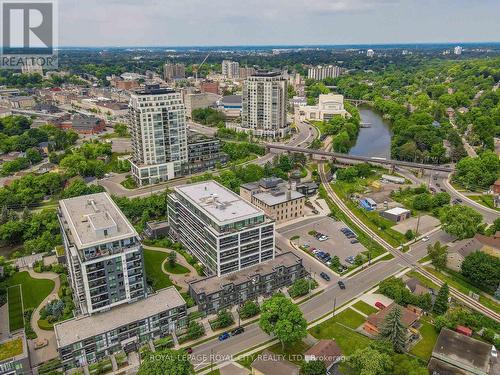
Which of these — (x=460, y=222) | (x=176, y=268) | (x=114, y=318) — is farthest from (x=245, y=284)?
(x=460, y=222)

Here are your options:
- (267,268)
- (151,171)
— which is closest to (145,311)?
(267,268)

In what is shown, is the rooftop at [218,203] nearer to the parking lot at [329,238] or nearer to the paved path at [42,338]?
the parking lot at [329,238]

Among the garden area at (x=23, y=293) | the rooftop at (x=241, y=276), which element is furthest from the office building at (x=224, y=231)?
the garden area at (x=23, y=293)

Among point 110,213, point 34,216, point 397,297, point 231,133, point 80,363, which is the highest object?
point 231,133

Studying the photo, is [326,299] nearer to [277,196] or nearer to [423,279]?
[423,279]

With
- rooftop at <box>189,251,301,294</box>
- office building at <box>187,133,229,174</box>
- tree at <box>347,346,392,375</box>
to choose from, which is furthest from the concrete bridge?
tree at <box>347,346,392,375</box>

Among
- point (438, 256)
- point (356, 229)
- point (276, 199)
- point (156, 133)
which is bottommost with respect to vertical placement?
point (438, 256)

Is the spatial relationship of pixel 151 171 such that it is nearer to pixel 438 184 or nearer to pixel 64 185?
pixel 64 185
